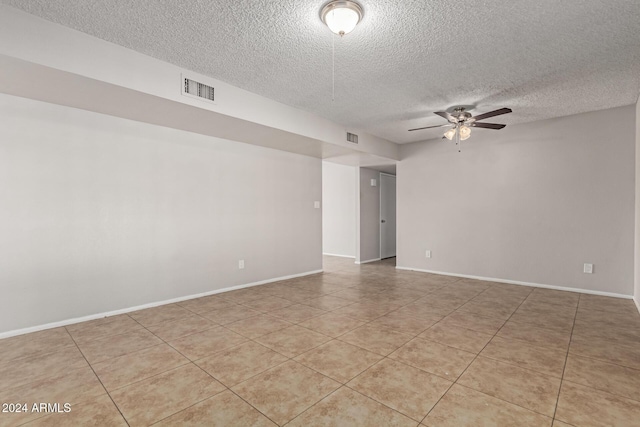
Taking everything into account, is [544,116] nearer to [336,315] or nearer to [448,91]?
[448,91]

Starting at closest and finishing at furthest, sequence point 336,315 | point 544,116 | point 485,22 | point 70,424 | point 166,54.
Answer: point 70,424 < point 485,22 < point 166,54 < point 336,315 < point 544,116

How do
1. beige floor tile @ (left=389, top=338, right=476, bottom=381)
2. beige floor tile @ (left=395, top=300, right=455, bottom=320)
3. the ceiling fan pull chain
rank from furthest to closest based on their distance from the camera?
beige floor tile @ (left=395, top=300, right=455, bottom=320)
the ceiling fan pull chain
beige floor tile @ (left=389, top=338, right=476, bottom=381)

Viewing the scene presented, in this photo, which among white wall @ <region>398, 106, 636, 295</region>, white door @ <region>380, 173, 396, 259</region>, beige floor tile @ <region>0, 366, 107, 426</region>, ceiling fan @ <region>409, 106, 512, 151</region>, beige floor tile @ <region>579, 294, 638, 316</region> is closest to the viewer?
beige floor tile @ <region>0, 366, 107, 426</region>

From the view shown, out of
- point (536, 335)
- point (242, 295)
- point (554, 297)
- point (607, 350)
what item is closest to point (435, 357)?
point (536, 335)

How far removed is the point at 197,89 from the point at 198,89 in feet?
0.04

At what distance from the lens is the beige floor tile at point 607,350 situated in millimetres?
2418

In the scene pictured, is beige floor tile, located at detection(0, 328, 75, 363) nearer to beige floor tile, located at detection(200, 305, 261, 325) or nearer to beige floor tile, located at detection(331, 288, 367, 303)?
beige floor tile, located at detection(200, 305, 261, 325)

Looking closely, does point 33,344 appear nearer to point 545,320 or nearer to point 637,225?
point 545,320

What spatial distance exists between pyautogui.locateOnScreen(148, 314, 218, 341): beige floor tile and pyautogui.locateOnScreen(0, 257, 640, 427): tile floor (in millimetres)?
20

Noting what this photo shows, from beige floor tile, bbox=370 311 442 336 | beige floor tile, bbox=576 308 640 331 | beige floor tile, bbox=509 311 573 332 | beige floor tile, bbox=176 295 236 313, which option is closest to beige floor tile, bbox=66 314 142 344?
beige floor tile, bbox=176 295 236 313

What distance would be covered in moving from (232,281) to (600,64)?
5.14 meters

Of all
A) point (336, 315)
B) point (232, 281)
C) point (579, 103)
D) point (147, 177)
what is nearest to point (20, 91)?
point (147, 177)

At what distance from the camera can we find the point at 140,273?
3785 mm

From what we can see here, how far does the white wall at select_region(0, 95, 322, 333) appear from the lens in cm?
302
